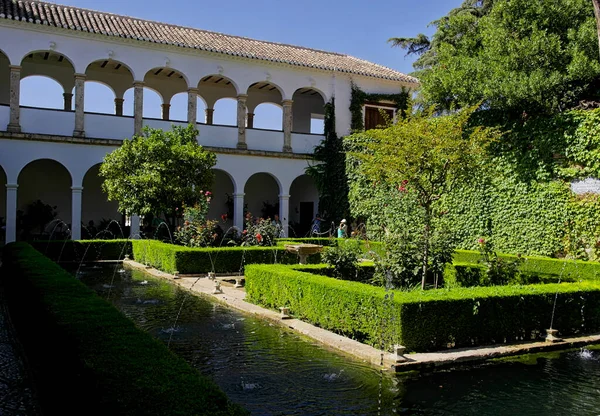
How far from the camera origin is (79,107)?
747 inches

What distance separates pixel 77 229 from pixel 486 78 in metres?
13.4

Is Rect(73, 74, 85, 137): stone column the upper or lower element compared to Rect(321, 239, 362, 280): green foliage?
upper

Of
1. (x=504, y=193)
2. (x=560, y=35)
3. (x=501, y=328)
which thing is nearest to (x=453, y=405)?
(x=501, y=328)

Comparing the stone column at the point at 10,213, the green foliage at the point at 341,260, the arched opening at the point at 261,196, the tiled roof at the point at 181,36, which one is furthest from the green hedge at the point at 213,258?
the arched opening at the point at 261,196

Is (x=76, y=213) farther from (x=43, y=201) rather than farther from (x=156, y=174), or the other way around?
(x=156, y=174)

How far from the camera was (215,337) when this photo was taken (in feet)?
23.7

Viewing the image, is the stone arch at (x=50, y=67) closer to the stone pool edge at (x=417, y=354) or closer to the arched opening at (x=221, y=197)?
the arched opening at (x=221, y=197)

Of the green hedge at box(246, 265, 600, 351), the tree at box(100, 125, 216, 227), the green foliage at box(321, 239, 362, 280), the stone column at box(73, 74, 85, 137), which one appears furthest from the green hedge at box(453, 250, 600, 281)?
the stone column at box(73, 74, 85, 137)

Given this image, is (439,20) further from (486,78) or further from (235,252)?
(235,252)

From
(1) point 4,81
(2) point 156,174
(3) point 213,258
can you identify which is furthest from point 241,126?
(3) point 213,258

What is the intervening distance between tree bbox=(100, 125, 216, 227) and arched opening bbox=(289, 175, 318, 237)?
837 cm

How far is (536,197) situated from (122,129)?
44.3ft

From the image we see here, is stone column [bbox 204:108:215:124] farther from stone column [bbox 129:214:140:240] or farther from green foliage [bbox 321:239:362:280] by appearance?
green foliage [bbox 321:239:362:280]

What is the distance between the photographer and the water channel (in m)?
4.87
